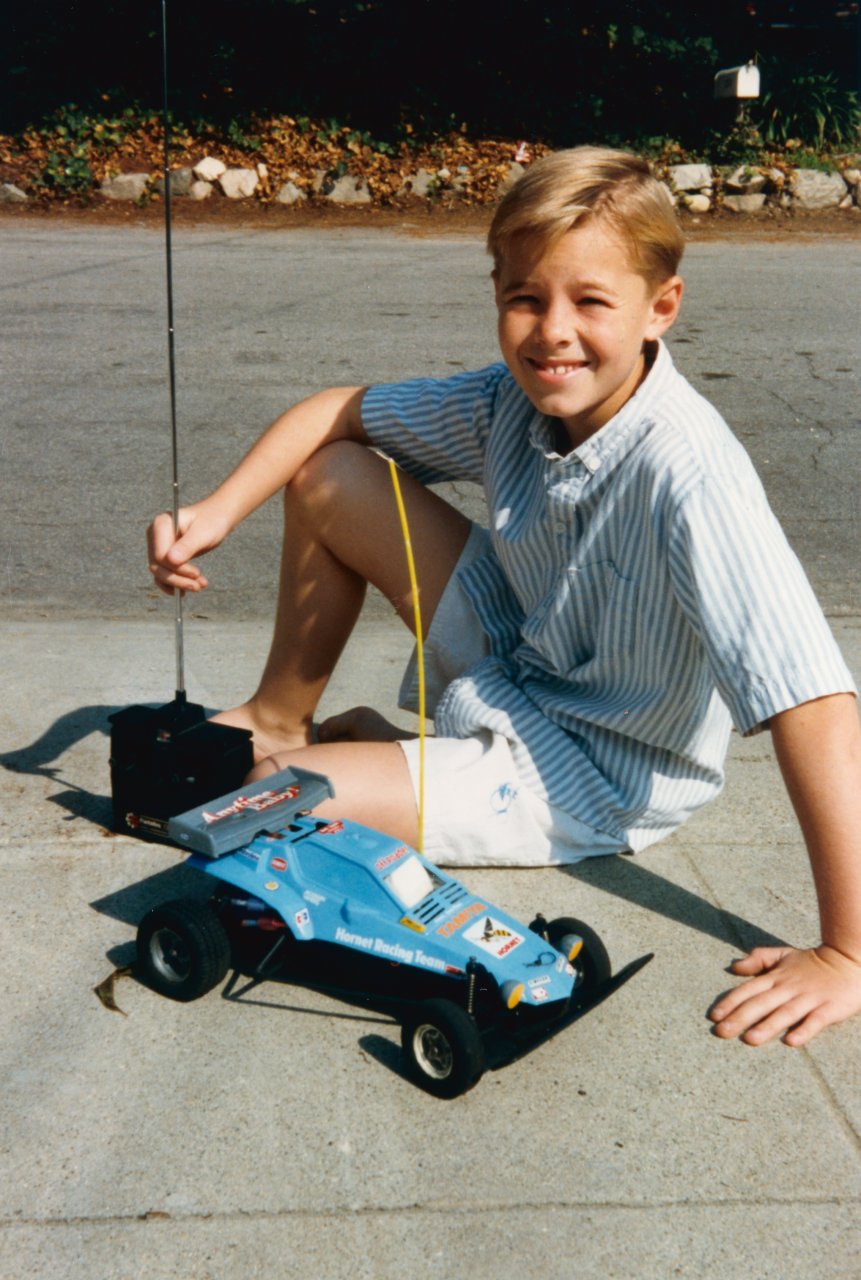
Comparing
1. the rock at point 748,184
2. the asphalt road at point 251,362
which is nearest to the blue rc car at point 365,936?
the asphalt road at point 251,362

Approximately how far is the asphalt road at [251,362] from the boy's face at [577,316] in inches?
72.2

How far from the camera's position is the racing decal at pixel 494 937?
1926 mm

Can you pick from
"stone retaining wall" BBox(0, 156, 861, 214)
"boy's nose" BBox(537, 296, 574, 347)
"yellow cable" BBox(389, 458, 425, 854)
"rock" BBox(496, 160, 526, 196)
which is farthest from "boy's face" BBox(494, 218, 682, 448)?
"stone retaining wall" BBox(0, 156, 861, 214)

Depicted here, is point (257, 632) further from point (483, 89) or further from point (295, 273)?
point (483, 89)

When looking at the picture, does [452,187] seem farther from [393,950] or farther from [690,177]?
[393,950]

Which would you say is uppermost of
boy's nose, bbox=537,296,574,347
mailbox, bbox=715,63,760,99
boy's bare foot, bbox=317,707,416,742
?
mailbox, bbox=715,63,760,99

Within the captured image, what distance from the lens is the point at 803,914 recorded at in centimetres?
232

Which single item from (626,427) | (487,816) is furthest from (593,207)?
(487,816)

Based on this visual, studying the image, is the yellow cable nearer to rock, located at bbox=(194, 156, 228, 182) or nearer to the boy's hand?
the boy's hand

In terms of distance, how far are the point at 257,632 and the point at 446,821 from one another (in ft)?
4.49

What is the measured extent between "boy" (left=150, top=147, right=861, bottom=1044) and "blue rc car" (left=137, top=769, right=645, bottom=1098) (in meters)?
0.24

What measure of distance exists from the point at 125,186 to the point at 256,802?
11236 mm

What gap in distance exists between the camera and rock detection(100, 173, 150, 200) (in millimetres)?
12188

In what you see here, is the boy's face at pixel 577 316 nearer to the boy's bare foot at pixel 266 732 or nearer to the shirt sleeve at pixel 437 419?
the shirt sleeve at pixel 437 419
